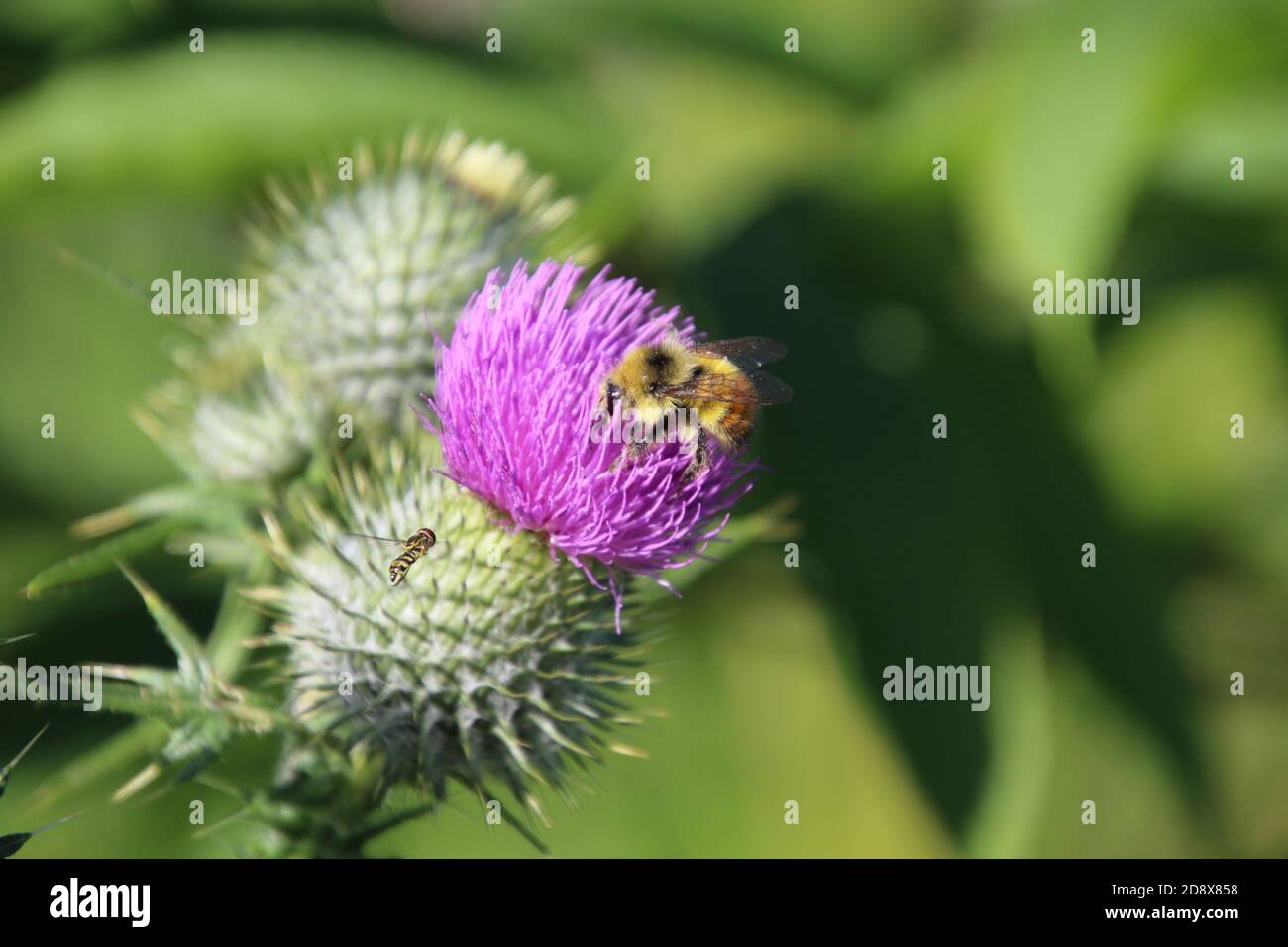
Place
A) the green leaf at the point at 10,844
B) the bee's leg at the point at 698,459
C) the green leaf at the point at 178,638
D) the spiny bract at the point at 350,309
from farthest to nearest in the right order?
the spiny bract at the point at 350,309
the bee's leg at the point at 698,459
the green leaf at the point at 178,638
the green leaf at the point at 10,844

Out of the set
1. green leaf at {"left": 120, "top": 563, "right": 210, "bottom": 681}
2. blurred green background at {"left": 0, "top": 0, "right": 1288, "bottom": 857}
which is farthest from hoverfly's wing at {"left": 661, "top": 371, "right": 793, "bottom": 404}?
green leaf at {"left": 120, "top": 563, "right": 210, "bottom": 681}

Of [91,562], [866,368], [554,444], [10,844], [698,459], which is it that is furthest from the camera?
[866,368]

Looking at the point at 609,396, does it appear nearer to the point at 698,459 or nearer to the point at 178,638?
the point at 698,459

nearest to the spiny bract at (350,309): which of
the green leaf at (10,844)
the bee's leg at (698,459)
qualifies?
the bee's leg at (698,459)

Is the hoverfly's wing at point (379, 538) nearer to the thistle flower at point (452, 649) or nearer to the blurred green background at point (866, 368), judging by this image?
the thistle flower at point (452, 649)

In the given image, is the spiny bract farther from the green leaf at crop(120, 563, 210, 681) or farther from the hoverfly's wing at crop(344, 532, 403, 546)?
the green leaf at crop(120, 563, 210, 681)

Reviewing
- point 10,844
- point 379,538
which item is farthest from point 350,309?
point 10,844

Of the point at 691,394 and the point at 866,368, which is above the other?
the point at 866,368
